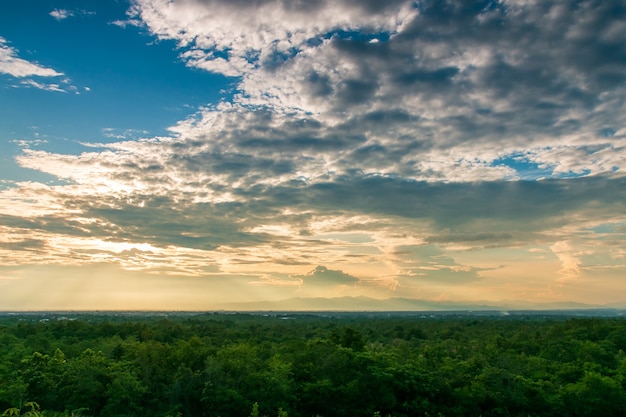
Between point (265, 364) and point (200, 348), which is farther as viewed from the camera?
point (200, 348)

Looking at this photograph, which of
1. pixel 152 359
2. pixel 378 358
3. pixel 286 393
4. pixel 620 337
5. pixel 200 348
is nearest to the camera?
pixel 286 393

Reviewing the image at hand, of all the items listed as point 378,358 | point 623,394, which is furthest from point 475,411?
point 623,394

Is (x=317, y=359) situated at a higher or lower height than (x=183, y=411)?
higher

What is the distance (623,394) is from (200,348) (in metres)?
48.1

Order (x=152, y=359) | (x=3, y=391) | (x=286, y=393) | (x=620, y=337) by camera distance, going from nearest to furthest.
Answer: (x=3, y=391) < (x=286, y=393) < (x=152, y=359) < (x=620, y=337)

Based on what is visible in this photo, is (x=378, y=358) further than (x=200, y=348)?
No

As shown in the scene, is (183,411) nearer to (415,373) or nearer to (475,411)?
(415,373)

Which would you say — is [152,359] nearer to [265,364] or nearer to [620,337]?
[265,364]

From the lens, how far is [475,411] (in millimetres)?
50094

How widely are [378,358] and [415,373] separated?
14.7 feet

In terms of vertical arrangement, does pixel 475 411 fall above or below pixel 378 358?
below

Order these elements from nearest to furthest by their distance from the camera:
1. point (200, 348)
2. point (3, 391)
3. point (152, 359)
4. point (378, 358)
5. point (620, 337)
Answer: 1. point (3, 391)
2. point (378, 358)
3. point (152, 359)
4. point (200, 348)
5. point (620, 337)

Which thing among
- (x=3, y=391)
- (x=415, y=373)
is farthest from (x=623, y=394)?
(x=3, y=391)

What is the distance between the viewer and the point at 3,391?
45.4 m
